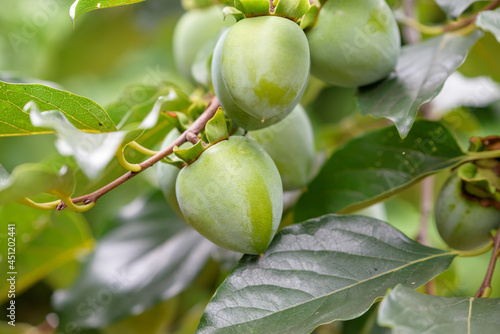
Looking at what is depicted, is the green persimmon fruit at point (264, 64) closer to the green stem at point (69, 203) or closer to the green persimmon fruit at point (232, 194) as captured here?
the green persimmon fruit at point (232, 194)

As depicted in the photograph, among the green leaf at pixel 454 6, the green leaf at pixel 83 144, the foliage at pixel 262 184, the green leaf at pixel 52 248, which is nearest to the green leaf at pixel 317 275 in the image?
the foliage at pixel 262 184

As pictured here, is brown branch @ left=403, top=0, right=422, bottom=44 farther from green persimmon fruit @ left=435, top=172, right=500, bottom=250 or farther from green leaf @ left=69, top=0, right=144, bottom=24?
green leaf @ left=69, top=0, right=144, bottom=24

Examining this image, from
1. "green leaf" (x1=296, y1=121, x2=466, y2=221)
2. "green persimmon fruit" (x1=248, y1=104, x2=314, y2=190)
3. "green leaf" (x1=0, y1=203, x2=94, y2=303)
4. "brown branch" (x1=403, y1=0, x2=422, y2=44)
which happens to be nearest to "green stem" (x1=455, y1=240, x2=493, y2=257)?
"green leaf" (x1=296, y1=121, x2=466, y2=221)

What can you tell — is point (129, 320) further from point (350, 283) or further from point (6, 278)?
point (350, 283)

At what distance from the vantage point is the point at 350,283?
58cm

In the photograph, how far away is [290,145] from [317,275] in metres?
0.18

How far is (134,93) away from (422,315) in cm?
55

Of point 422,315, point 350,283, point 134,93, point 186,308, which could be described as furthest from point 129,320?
point 422,315

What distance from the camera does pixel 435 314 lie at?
19.4 inches

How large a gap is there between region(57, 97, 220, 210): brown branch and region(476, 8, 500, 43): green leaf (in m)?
0.33

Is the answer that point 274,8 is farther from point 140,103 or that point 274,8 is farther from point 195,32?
point 195,32

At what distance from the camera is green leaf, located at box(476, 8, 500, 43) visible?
584mm

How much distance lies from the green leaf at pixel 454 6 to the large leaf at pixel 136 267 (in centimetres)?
57

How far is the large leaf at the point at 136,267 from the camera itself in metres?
0.91
